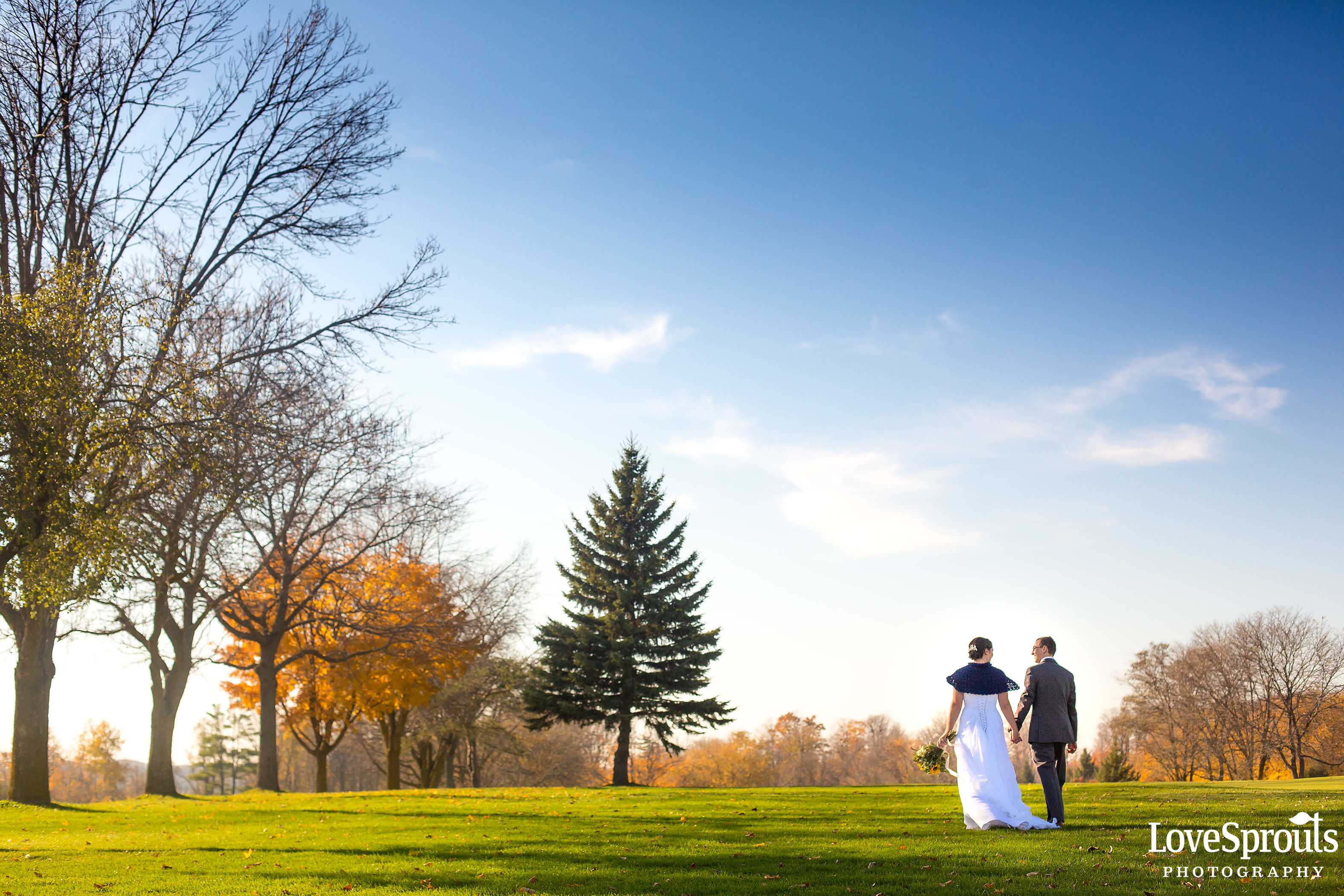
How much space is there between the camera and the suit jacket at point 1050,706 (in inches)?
383

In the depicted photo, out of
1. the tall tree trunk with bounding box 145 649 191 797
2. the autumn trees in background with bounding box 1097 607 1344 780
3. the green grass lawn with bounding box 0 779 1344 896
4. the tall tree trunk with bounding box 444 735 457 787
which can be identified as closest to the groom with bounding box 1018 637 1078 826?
the green grass lawn with bounding box 0 779 1344 896

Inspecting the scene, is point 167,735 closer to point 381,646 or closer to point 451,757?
point 381,646

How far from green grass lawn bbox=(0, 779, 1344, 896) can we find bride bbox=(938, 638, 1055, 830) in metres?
0.33

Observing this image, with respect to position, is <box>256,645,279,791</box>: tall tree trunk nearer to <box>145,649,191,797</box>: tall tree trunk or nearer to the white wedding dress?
<box>145,649,191,797</box>: tall tree trunk

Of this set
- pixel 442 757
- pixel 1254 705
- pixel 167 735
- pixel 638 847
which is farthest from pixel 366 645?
pixel 1254 705

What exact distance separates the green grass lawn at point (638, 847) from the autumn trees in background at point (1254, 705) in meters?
44.0

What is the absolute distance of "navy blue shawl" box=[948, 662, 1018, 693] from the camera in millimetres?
9836

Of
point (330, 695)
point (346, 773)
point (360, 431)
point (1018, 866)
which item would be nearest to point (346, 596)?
point (360, 431)

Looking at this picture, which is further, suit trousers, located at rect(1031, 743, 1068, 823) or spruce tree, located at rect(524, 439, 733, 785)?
spruce tree, located at rect(524, 439, 733, 785)

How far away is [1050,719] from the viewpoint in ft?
32.0

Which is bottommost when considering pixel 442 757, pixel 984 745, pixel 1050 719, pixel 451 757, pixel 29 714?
pixel 451 757

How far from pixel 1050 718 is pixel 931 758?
1.73 m

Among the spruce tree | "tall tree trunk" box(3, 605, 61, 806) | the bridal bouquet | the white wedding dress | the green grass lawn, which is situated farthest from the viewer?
the spruce tree

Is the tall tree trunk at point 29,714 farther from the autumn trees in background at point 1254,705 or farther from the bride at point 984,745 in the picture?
the autumn trees in background at point 1254,705
